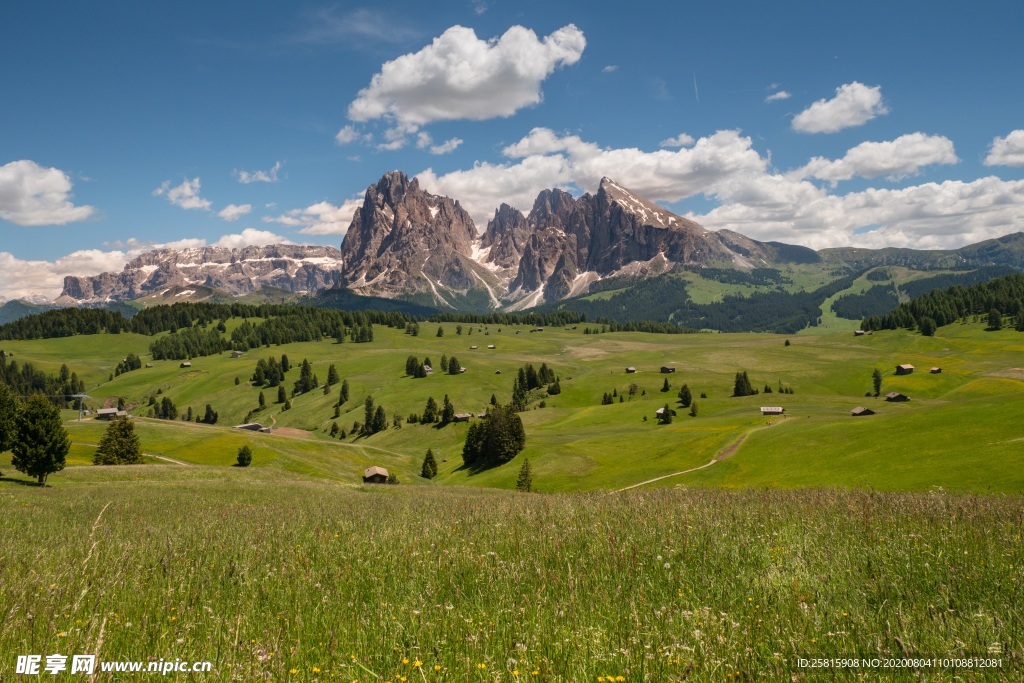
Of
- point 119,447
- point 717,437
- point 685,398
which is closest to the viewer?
point 119,447

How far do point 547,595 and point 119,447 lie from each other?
Answer: 291 ft

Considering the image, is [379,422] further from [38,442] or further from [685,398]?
[38,442]

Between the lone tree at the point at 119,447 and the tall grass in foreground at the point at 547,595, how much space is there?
7842 centimetres

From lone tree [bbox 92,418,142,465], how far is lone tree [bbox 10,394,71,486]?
26.2m

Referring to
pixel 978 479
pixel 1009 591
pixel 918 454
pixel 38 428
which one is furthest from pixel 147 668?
pixel 918 454

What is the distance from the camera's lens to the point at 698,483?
64625mm

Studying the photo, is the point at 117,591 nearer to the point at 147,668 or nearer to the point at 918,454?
the point at 147,668

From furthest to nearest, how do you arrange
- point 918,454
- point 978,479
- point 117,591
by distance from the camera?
point 918,454, point 978,479, point 117,591

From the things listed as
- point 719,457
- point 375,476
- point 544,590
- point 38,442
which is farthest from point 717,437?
point 544,590

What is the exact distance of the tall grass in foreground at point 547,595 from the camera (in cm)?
541

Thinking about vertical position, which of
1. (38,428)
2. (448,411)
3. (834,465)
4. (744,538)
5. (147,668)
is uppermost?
(147,668)

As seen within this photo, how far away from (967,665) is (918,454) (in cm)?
6023

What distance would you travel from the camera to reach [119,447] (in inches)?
3012

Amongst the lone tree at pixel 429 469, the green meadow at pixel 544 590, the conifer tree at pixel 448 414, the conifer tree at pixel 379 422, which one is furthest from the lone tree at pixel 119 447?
the conifer tree at pixel 448 414
